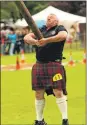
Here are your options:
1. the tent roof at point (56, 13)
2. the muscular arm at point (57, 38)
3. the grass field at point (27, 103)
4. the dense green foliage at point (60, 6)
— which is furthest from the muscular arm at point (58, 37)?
the dense green foliage at point (60, 6)

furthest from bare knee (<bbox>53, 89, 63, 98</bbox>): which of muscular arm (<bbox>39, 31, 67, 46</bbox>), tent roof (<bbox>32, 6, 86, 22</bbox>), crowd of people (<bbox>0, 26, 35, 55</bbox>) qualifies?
tent roof (<bbox>32, 6, 86, 22</bbox>)

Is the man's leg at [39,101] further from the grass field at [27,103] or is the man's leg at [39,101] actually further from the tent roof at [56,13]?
the tent roof at [56,13]

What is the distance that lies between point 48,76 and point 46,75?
0.03m

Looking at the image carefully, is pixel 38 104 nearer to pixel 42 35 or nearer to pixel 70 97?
pixel 42 35

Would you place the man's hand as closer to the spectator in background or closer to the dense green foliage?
the spectator in background

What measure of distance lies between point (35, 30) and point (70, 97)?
5.63m

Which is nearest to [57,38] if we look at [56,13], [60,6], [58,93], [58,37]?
[58,37]

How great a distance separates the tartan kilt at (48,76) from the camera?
7.38 metres

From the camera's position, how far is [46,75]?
7.44 meters

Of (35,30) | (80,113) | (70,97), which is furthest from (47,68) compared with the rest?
(70,97)

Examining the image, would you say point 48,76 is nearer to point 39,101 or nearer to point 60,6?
point 39,101

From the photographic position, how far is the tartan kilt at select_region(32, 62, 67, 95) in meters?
7.38

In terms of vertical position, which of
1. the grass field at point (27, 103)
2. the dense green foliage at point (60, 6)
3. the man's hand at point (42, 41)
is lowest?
the grass field at point (27, 103)

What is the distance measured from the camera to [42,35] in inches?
275
